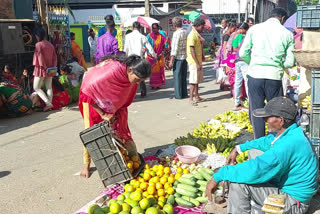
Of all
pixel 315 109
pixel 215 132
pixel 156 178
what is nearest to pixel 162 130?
pixel 215 132

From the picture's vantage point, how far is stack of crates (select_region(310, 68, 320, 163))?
153 inches

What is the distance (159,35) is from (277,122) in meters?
7.78

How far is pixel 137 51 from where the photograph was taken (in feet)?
29.8

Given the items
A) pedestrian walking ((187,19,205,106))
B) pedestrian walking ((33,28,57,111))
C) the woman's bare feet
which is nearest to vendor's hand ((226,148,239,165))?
the woman's bare feet

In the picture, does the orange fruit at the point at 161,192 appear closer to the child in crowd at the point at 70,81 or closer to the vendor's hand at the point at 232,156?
the vendor's hand at the point at 232,156

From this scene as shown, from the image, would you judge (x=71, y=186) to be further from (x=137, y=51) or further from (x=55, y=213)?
(x=137, y=51)

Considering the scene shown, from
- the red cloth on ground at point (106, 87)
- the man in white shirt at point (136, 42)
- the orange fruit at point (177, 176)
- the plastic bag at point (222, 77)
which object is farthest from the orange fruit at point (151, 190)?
the plastic bag at point (222, 77)

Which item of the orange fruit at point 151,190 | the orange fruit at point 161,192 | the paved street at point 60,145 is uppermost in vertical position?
the orange fruit at point 151,190

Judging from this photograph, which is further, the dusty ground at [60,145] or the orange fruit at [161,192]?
the dusty ground at [60,145]

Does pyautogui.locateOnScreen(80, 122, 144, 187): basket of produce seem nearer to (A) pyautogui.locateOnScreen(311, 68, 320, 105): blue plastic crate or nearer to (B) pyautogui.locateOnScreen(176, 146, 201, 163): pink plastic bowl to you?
(B) pyautogui.locateOnScreen(176, 146, 201, 163): pink plastic bowl

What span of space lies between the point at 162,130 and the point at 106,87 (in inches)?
108

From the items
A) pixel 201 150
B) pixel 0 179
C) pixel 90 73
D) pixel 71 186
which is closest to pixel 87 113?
pixel 90 73

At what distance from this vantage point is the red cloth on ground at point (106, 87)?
4.17 metres

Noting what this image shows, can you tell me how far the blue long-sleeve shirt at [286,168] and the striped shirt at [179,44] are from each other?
5997mm
